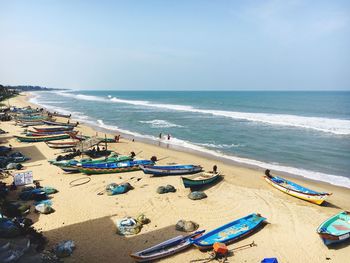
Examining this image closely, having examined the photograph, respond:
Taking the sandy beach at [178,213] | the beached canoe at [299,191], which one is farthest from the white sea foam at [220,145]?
the beached canoe at [299,191]

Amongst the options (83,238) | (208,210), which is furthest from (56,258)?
(208,210)

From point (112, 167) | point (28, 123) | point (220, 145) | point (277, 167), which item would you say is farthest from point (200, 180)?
point (28, 123)

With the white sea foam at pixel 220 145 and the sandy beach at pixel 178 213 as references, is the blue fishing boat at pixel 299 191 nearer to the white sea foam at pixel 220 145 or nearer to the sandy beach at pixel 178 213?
the sandy beach at pixel 178 213

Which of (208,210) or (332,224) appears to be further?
(208,210)

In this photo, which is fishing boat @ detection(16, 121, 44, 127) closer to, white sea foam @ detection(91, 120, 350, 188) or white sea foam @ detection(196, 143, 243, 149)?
white sea foam @ detection(91, 120, 350, 188)

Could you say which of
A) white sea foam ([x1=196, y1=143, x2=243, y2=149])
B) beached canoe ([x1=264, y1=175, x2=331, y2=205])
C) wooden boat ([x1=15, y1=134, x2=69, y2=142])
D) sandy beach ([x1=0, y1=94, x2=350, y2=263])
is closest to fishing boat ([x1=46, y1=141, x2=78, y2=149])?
wooden boat ([x1=15, y1=134, x2=69, y2=142])

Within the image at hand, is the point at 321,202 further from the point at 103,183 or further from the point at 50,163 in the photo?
the point at 50,163
